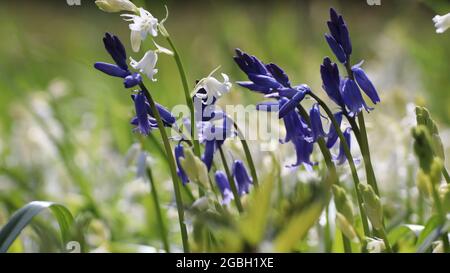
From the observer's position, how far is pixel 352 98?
125cm

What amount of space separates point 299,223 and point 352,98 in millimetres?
450

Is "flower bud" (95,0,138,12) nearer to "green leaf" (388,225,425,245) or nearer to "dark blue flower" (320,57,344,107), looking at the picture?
"dark blue flower" (320,57,344,107)

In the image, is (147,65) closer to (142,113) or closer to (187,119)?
(142,113)

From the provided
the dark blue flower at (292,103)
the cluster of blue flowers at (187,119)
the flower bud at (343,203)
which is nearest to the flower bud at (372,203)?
the flower bud at (343,203)

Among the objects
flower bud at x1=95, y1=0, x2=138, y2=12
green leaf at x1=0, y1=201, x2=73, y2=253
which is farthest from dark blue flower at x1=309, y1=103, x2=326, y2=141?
green leaf at x1=0, y1=201, x2=73, y2=253

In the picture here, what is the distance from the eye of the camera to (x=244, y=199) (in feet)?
4.58

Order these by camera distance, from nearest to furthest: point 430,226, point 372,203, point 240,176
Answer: point 372,203, point 430,226, point 240,176

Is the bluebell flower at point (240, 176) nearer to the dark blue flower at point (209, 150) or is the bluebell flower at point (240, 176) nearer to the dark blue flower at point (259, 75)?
the dark blue flower at point (209, 150)

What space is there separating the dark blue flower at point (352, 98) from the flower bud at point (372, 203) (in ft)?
0.59

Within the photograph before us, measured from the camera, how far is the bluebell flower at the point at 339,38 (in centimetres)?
124

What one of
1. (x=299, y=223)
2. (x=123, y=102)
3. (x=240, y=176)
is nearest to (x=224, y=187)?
(x=240, y=176)

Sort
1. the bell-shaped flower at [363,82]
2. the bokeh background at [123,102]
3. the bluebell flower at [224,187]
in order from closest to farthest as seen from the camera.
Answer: the bell-shaped flower at [363,82] → the bluebell flower at [224,187] → the bokeh background at [123,102]
